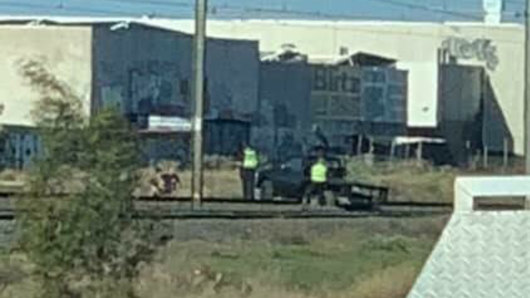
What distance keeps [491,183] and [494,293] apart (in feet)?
1.90

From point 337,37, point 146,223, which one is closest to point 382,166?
point 337,37

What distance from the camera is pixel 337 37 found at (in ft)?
409

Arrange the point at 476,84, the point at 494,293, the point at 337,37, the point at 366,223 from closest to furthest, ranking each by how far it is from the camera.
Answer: the point at 494,293 → the point at 366,223 → the point at 476,84 → the point at 337,37

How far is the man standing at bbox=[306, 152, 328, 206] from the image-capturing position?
4969cm

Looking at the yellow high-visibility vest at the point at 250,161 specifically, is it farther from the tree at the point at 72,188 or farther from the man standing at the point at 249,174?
the tree at the point at 72,188

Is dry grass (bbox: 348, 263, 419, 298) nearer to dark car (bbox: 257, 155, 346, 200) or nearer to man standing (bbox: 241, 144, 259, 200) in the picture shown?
dark car (bbox: 257, 155, 346, 200)

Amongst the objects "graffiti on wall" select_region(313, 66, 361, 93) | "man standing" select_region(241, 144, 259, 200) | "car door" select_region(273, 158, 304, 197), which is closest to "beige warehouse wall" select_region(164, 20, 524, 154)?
"graffiti on wall" select_region(313, 66, 361, 93)

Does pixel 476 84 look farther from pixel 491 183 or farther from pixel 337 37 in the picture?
pixel 491 183

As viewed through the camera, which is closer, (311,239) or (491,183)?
(491,183)

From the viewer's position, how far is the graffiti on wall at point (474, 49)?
120325 millimetres

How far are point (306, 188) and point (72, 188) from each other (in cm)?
3856

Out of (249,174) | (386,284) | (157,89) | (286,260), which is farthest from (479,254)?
(157,89)

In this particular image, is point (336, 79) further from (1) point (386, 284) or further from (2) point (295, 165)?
(1) point (386, 284)

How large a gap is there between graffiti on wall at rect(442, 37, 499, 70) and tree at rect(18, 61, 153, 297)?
350 feet
